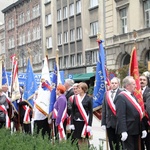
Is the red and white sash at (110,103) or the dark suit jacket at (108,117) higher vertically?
the red and white sash at (110,103)

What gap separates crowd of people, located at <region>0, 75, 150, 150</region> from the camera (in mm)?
8266

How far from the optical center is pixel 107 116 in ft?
30.6

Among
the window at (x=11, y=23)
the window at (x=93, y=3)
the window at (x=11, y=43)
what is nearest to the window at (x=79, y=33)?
the window at (x=93, y=3)

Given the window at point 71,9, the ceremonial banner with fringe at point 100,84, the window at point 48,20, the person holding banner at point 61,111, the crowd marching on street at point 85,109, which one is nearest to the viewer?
the crowd marching on street at point 85,109

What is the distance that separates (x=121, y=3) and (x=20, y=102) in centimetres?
2058

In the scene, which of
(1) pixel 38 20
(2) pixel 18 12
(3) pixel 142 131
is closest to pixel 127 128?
(3) pixel 142 131

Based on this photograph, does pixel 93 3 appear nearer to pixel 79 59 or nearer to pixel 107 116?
pixel 79 59

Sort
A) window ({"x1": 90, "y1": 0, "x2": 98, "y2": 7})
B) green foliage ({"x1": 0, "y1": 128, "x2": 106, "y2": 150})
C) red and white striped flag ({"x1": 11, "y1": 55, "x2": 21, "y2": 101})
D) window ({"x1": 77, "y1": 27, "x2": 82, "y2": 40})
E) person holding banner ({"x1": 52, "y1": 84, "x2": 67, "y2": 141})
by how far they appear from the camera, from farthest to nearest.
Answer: window ({"x1": 77, "y1": 27, "x2": 82, "y2": 40}) → window ({"x1": 90, "y1": 0, "x2": 98, "y2": 7}) → red and white striped flag ({"x1": 11, "y1": 55, "x2": 21, "y2": 101}) → person holding banner ({"x1": 52, "y1": 84, "x2": 67, "y2": 141}) → green foliage ({"x1": 0, "y1": 128, "x2": 106, "y2": 150})

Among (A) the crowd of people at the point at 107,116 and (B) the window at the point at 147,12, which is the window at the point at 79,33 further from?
(A) the crowd of people at the point at 107,116

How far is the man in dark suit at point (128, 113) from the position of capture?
26.8ft

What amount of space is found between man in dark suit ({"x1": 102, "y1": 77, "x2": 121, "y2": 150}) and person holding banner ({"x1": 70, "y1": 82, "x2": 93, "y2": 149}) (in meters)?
0.42

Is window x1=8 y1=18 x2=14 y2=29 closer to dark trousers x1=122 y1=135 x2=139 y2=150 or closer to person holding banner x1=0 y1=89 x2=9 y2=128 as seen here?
person holding banner x1=0 y1=89 x2=9 y2=128

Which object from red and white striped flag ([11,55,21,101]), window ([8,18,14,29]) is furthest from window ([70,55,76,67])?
red and white striped flag ([11,55,21,101])

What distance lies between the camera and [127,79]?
8156 millimetres
